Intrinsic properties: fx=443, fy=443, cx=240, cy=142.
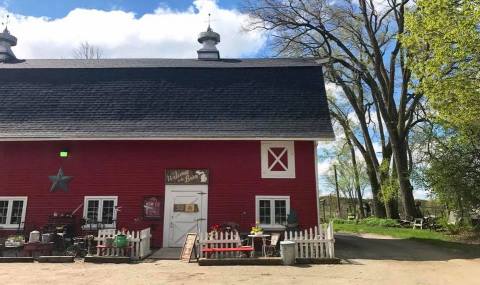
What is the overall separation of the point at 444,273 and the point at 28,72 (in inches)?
640

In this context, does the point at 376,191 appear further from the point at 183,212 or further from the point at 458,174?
the point at 183,212

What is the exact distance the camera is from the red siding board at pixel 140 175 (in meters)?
14.7

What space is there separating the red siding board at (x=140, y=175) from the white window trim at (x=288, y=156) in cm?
15

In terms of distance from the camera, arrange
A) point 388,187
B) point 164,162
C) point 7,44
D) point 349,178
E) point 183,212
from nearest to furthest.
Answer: point 183,212
point 164,162
point 7,44
point 388,187
point 349,178

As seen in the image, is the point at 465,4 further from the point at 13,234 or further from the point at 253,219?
the point at 13,234

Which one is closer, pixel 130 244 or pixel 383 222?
pixel 130 244

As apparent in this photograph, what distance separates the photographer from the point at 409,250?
1462 centimetres

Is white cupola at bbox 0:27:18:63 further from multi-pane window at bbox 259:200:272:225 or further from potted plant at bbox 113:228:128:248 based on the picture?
multi-pane window at bbox 259:200:272:225

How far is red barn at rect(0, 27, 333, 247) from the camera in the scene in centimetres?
1469

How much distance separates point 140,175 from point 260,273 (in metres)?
6.71

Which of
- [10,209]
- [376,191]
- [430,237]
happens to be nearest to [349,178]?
[376,191]

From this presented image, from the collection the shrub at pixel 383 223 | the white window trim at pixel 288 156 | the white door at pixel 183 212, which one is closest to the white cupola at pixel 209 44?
the white window trim at pixel 288 156

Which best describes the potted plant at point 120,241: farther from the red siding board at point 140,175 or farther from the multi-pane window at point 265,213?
the multi-pane window at point 265,213

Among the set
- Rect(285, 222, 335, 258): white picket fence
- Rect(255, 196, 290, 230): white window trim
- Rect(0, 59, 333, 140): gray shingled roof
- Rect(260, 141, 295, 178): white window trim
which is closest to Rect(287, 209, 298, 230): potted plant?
Rect(255, 196, 290, 230): white window trim
